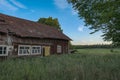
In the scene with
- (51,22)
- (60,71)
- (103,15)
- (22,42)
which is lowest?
(60,71)

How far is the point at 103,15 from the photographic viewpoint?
8242 millimetres

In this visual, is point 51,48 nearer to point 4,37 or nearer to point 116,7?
point 4,37

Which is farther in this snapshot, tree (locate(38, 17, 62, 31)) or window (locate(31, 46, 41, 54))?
tree (locate(38, 17, 62, 31))

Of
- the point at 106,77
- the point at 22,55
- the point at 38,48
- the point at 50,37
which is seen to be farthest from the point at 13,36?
the point at 106,77

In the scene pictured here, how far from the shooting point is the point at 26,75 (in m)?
8.89

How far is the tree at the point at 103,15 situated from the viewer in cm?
815

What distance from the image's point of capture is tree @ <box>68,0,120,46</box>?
8.15 meters

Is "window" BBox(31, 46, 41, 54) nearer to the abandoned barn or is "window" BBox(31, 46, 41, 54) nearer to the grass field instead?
the abandoned barn

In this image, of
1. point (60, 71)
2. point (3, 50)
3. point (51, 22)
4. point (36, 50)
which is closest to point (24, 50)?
point (36, 50)

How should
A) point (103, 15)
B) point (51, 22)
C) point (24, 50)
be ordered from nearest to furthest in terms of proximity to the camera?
1. point (103, 15)
2. point (24, 50)
3. point (51, 22)

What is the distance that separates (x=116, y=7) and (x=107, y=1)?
1.67 feet

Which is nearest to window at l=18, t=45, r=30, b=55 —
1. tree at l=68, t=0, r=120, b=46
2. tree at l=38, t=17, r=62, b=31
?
tree at l=68, t=0, r=120, b=46

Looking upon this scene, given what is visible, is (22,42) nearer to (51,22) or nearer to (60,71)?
(60,71)

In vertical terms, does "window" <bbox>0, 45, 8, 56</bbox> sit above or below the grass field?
above
